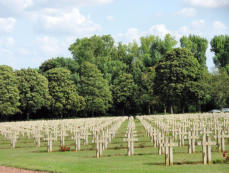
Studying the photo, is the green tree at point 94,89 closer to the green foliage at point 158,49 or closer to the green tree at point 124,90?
the green tree at point 124,90

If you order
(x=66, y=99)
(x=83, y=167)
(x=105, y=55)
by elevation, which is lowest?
(x=83, y=167)

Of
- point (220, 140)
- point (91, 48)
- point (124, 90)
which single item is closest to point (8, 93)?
point (124, 90)

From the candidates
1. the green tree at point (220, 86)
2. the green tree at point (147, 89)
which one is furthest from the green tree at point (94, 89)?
the green tree at point (220, 86)

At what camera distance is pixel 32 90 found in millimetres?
76375

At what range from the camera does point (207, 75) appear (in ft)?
250

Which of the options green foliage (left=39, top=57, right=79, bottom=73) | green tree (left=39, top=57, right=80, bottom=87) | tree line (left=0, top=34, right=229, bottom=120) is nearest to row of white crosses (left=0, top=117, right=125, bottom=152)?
tree line (left=0, top=34, right=229, bottom=120)

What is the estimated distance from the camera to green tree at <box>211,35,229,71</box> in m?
88.9

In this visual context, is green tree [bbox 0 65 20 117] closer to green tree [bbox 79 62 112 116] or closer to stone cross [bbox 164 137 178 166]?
green tree [bbox 79 62 112 116]

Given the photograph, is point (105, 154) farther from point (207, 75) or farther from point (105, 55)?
point (105, 55)

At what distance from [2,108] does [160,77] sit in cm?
2756

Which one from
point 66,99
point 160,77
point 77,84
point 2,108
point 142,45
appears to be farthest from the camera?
point 142,45

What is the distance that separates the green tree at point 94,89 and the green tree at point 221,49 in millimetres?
24055

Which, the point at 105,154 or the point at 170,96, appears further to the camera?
the point at 170,96

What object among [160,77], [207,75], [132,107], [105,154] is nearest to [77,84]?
[132,107]
